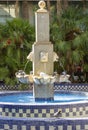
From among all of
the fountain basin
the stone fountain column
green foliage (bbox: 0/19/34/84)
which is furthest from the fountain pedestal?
green foliage (bbox: 0/19/34/84)

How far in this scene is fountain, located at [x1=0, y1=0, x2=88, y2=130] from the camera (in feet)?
22.3

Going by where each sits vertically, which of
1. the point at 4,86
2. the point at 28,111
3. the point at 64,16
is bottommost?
the point at 4,86

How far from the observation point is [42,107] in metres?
9.34

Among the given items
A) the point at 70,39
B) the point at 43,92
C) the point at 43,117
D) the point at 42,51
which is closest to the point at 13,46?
A: the point at 70,39

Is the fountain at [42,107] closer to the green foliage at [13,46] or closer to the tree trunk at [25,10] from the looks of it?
the green foliage at [13,46]

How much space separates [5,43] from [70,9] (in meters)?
2.96

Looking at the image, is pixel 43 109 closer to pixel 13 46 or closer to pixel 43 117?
pixel 43 117

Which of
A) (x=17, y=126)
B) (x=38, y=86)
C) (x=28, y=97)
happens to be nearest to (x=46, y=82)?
(x=38, y=86)

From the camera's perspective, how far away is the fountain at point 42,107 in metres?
6.79

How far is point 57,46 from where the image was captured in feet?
55.6

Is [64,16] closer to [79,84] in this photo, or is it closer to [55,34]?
[55,34]

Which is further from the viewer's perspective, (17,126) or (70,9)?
(70,9)

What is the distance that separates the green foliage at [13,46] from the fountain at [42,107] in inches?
181

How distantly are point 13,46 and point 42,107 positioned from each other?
26.6 feet
